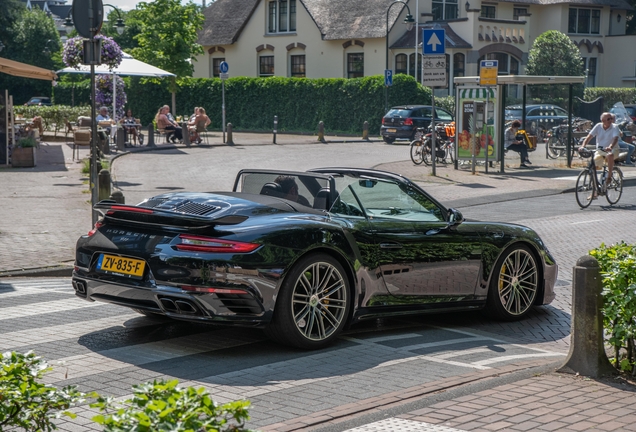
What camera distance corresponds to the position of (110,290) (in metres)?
6.77

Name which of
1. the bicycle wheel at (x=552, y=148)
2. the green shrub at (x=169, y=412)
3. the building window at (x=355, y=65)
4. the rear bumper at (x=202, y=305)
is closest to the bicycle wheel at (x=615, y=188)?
the bicycle wheel at (x=552, y=148)

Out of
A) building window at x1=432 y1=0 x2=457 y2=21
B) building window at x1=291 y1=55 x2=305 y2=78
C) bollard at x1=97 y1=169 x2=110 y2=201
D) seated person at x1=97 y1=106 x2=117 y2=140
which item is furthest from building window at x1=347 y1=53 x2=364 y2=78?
bollard at x1=97 y1=169 x2=110 y2=201

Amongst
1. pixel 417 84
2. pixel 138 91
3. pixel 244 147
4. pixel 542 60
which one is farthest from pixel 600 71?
pixel 244 147

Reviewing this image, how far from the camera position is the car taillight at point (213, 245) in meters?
6.46

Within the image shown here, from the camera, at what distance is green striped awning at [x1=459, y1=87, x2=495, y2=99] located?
25391 millimetres

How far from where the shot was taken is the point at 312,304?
6.75m

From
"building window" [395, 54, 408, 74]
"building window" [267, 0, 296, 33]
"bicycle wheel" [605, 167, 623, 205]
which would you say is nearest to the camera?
"bicycle wheel" [605, 167, 623, 205]

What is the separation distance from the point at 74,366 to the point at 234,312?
1115mm

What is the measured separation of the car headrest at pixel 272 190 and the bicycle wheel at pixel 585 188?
11.6 m

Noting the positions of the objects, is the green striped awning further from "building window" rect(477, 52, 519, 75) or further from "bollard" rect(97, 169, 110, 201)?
"building window" rect(477, 52, 519, 75)

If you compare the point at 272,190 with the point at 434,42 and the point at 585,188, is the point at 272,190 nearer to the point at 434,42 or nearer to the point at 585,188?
the point at 585,188

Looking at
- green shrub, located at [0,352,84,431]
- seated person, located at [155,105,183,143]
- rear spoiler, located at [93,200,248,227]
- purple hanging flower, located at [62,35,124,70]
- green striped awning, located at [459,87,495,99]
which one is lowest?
green shrub, located at [0,352,84,431]

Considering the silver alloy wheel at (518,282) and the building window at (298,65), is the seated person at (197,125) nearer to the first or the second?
the building window at (298,65)

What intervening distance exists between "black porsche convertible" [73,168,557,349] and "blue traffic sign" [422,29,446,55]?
563 inches
